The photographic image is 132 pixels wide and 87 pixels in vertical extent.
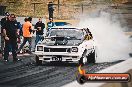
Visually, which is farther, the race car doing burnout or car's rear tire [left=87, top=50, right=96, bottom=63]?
the race car doing burnout

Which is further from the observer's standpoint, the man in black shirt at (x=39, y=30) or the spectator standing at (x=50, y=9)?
the man in black shirt at (x=39, y=30)

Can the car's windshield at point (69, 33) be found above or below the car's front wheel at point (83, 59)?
above

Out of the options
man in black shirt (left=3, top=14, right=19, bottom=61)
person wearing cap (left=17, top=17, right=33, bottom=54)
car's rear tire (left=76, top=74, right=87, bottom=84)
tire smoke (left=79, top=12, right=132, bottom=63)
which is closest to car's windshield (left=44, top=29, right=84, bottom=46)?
person wearing cap (left=17, top=17, right=33, bottom=54)

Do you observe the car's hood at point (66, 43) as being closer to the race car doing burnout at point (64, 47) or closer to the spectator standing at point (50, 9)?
the race car doing burnout at point (64, 47)

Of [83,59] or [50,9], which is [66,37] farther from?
[50,9]

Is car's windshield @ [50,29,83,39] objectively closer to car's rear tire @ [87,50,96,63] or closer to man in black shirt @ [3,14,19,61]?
car's rear tire @ [87,50,96,63]

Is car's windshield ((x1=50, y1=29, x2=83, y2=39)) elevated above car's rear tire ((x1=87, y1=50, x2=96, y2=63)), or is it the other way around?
car's windshield ((x1=50, y1=29, x2=83, y2=39))

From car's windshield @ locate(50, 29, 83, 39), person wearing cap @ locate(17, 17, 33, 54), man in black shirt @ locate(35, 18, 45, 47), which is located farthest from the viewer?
car's windshield @ locate(50, 29, 83, 39)

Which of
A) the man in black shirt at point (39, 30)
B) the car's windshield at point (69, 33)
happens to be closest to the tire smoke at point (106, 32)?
the man in black shirt at point (39, 30)

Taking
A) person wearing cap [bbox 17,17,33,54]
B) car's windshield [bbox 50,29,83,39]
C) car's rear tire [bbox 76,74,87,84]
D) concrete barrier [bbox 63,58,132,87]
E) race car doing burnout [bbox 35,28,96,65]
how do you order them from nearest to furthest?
concrete barrier [bbox 63,58,132,87], car's rear tire [bbox 76,74,87,84], person wearing cap [bbox 17,17,33,54], car's windshield [bbox 50,29,83,39], race car doing burnout [bbox 35,28,96,65]

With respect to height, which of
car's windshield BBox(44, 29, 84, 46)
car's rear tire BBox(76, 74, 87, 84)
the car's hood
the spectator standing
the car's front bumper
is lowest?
the car's front bumper

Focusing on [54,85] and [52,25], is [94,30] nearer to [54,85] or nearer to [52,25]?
[52,25]

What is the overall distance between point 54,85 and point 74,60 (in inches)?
110

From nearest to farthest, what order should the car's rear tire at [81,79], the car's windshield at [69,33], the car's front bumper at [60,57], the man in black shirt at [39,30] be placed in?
1. the car's rear tire at [81,79]
2. the man in black shirt at [39,30]
3. the car's windshield at [69,33]
4. the car's front bumper at [60,57]
